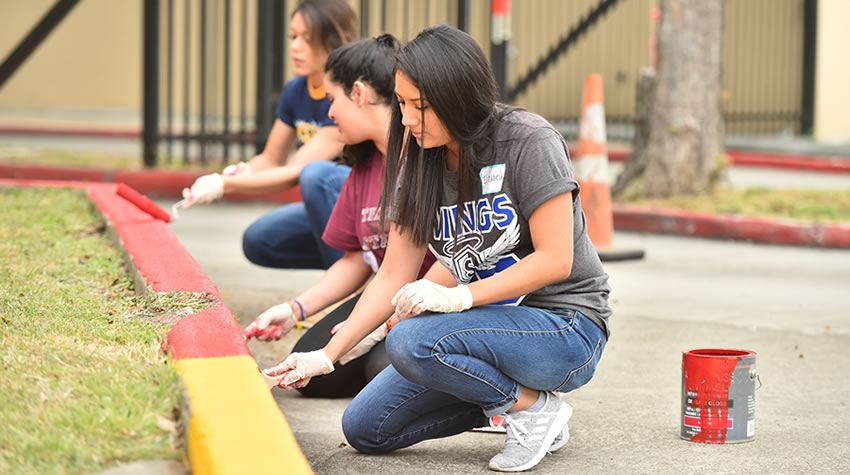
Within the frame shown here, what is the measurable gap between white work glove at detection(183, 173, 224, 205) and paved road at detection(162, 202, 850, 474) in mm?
592

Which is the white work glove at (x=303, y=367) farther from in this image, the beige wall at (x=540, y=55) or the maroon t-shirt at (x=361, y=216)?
the beige wall at (x=540, y=55)

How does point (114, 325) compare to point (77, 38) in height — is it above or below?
below

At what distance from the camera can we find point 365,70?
13.0 feet

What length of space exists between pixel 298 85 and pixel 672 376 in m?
1.91

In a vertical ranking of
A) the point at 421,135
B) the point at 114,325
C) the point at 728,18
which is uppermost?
the point at 728,18

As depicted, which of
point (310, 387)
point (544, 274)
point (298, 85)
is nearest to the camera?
point (544, 274)

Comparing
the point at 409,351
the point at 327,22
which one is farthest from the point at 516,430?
the point at 327,22

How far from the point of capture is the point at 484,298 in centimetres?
308

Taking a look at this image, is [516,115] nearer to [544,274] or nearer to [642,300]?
[544,274]

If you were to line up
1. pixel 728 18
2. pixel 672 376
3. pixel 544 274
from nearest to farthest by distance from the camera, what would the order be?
pixel 544 274 → pixel 672 376 → pixel 728 18

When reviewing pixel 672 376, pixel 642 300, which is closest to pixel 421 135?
pixel 672 376

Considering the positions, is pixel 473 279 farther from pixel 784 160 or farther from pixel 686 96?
pixel 784 160

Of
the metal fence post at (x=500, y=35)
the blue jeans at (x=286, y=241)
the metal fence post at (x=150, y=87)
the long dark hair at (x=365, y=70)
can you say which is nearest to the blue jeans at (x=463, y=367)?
the long dark hair at (x=365, y=70)

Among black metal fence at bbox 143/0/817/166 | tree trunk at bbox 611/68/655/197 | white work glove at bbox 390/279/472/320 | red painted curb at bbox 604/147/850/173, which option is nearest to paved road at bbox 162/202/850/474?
white work glove at bbox 390/279/472/320
